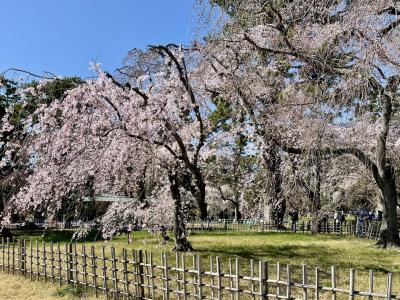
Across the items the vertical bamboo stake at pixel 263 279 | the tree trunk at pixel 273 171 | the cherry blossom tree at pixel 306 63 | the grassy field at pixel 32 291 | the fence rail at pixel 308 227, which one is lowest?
the fence rail at pixel 308 227

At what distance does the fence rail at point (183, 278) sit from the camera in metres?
5.48

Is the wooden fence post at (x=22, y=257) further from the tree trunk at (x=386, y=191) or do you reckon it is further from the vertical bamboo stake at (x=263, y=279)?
the tree trunk at (x=386, y=191)

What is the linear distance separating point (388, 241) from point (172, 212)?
269 inches

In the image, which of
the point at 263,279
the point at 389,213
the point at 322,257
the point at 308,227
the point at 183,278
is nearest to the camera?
the point at 263,279

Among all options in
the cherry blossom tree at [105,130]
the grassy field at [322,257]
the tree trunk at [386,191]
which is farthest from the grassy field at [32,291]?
the tree trunk at [386,191]

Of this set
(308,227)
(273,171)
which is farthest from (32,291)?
(308,227)

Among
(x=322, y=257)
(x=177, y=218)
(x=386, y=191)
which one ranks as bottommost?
(x=322, y=257)

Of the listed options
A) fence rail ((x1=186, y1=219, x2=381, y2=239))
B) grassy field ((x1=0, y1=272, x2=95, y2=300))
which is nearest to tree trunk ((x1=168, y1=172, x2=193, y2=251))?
grassy field ((x1=0, y1=272, x2=95, y2=300))

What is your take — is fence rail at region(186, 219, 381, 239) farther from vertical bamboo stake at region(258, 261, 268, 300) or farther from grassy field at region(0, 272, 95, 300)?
vertical bamboo stake at region(258, 261, 268, 300)

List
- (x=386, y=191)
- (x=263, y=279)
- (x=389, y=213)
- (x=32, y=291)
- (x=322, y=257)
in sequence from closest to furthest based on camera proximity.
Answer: (x=263, y=279), (x=32, y=291), (x=322, y=257), (x=386, y=191), (x=389, y=213)

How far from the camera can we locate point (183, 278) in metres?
6.38

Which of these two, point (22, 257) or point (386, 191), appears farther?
point (386, 191)

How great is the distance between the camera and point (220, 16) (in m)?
4.64

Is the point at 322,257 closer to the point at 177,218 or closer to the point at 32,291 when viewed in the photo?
the point at 177,218
